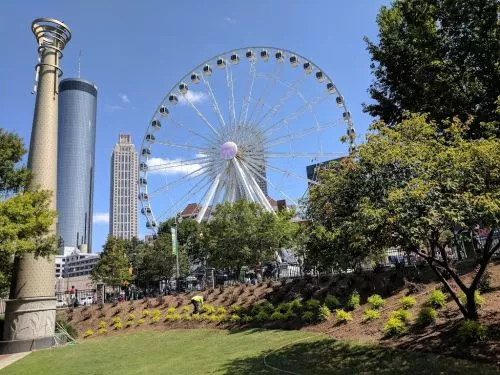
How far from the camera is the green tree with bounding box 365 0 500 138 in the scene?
16906 millimetres

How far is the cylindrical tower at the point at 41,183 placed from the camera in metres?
21.3

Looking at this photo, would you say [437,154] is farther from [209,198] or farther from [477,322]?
[209,198]

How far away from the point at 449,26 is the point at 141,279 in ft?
→ 192

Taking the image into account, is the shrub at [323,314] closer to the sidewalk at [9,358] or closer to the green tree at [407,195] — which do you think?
the green tree at [407,195]

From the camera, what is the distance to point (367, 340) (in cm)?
1207

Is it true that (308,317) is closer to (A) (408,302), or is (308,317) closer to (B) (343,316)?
(B) (343,316)

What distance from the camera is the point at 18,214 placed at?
691 inches

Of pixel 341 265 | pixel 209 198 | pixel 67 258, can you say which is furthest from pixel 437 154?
pixel 67 258

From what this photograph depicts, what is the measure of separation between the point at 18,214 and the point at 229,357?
10.5 metres

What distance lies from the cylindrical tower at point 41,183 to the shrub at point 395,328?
54.0 feet

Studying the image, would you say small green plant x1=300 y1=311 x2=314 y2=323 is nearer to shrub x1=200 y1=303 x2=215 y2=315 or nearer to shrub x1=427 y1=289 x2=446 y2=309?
shrub x1=427 y1=289 x2=446 y2=309

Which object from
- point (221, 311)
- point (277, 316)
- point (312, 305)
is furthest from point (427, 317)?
point (221, 311)

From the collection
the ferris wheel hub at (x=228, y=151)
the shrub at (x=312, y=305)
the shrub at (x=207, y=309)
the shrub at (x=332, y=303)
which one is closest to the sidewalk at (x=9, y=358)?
the shrub at (x=207, y=309)

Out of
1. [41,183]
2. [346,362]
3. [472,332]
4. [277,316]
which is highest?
[41,183]
